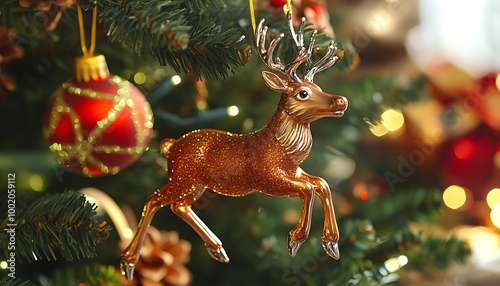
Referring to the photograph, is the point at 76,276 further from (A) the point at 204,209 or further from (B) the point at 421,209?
(B) the point at 421,209

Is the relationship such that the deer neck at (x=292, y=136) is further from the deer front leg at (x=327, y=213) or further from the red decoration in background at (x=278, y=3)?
the red decoration in background at (x=278, y=3)

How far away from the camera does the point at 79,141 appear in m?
0.69

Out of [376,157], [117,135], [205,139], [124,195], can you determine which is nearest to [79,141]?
[117,135]

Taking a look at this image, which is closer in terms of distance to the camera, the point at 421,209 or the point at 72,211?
the point at 72,211

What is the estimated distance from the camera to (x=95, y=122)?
69 centimetres

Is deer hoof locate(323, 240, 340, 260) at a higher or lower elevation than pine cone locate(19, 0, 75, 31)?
lower

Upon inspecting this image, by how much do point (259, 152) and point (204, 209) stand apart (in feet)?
1.44

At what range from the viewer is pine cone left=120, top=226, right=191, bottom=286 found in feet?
2.66

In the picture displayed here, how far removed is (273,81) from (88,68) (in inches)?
9.2

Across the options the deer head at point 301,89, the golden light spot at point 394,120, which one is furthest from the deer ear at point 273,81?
the golden light spot at point 394,120

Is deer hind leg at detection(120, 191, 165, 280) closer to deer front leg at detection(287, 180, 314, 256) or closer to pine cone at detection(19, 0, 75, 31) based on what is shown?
deer front leg at detection(287, 180, 314, 256)

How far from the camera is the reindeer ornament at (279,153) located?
597 millimetres

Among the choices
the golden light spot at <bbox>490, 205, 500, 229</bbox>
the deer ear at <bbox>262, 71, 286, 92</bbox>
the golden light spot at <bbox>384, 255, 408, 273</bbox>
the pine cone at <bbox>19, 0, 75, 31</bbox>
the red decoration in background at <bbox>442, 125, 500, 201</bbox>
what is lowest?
the golden light spot at <bbox>490, 205, 500, 229</bbox>

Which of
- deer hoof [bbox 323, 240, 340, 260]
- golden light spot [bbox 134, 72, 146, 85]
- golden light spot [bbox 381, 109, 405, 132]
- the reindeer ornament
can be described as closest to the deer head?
the reindeer ornament
